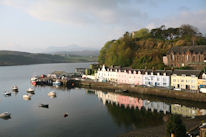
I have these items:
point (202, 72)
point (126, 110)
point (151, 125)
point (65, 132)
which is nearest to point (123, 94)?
point (126, 110)

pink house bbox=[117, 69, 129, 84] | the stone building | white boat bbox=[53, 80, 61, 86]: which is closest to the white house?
pink house bbox=[117, 69, 129, 84]

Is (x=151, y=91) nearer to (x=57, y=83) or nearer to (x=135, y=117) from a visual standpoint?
(x=135, y=117)

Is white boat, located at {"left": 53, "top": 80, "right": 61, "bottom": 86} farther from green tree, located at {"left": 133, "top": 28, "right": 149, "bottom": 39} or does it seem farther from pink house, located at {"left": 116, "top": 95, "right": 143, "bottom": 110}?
green tree, located at {"left": 133, "top": 28, "right": 149, "bottom": 39}

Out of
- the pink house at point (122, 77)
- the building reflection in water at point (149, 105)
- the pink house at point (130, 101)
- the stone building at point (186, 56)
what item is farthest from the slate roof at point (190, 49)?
the pink house at point (130, 101)

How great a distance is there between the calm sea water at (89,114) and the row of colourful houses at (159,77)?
543 centimetres

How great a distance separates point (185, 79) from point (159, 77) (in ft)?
21.2

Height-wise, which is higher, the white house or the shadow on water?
the white house

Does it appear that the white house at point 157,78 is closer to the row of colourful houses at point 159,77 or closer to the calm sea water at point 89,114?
the row of colourful houses at point 159,77

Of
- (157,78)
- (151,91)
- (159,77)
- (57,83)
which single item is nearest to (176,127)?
(151,91)

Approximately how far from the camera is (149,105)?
37.9 metres

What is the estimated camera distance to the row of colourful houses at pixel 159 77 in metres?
40.9

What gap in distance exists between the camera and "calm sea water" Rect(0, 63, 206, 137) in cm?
2726

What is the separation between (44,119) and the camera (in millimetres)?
32250

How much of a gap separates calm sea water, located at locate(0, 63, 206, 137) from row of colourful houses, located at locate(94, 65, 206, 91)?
17.8 feet
